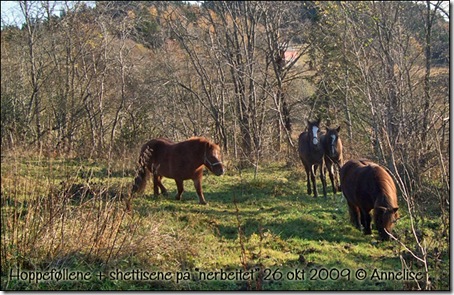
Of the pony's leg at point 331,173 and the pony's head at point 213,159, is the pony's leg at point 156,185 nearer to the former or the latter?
the pony's head at point 213,159

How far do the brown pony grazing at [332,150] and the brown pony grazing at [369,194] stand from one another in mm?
2919

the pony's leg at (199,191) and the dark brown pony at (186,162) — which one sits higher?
the dark brown pony at (186,162)

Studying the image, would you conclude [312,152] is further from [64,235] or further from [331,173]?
[64,235]

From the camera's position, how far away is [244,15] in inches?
717

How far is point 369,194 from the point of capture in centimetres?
857

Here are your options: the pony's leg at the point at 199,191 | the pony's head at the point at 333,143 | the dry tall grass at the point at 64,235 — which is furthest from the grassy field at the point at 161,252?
the pony's head at the point at 333,143

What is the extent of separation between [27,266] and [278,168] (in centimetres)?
1062

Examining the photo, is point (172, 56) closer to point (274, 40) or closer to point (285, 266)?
point (274, 40)

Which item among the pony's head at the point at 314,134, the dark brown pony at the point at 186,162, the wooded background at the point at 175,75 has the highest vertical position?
the wooded background at the point at 175,75

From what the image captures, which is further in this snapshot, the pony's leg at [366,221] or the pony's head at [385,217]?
the pony's leg at [366,221]

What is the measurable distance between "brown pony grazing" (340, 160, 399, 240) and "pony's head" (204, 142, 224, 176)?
262cm

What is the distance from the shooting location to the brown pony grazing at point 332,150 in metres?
12.4

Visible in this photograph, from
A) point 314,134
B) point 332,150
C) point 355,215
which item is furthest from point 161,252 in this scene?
point 314,134

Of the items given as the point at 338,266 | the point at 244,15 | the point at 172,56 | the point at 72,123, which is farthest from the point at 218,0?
the point at 338,266
